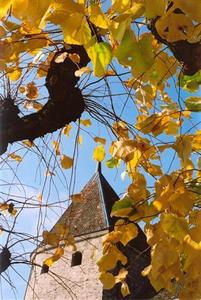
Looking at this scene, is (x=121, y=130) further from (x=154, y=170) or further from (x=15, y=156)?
(x=15, y=156)

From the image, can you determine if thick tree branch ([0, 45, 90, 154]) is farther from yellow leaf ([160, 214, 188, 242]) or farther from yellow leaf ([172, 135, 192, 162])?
yellow leaf ([160, 214, 188, 242])

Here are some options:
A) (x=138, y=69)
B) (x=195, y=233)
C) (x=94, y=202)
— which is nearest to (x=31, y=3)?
(x=138, y=69)

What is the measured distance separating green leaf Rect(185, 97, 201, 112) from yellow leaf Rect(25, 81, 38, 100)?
1.31 m

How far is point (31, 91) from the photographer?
2.53m

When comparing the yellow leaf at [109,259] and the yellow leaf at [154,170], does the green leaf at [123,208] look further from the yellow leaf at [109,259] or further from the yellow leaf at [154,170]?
the yellow leaf at [154,170]

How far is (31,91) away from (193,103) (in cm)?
133

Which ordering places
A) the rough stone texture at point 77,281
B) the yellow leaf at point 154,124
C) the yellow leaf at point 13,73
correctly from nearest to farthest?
1. the yellow leaf at point 154,124
2. the yellow leaf at point 13,73
3. the rough stone texture at point 77,281

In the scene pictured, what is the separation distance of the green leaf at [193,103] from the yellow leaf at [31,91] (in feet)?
4.30

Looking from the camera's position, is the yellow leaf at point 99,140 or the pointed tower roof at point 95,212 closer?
the yellow leaf at point 99,140

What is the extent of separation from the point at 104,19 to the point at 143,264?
50.0 ft

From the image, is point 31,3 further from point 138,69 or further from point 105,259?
point 105,259

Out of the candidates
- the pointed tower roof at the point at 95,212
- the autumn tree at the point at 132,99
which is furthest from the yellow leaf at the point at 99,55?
the pointed tower roof at the point at 95,212

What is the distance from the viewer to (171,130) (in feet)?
5.07

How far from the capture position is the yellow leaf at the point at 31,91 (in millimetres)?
2521
